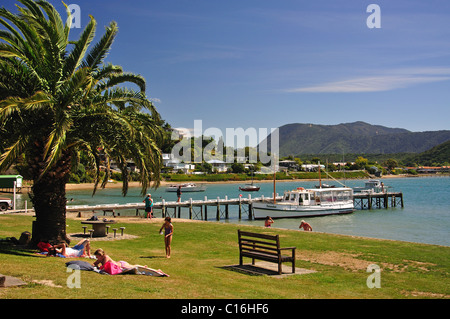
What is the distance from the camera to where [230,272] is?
41.9 ft

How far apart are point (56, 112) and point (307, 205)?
39.9 meters

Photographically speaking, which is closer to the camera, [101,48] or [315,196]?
[101,48]

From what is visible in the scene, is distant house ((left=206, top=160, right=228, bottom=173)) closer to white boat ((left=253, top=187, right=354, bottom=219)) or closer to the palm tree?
white boat ((left=253, top=187, right=354, bottom=219))

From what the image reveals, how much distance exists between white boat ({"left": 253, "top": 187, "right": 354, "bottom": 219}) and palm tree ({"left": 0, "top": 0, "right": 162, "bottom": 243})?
33.1 metres

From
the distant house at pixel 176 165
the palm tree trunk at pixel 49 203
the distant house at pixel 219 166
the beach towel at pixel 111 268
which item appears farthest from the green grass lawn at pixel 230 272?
the distant house at pixel 219 166

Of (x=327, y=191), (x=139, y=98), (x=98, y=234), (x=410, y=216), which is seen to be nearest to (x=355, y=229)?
(x=327, y=191)

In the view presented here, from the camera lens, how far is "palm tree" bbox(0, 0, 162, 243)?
13.6 meters

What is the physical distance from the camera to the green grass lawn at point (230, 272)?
9.40 metres

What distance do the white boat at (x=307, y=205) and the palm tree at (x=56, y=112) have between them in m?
33.1

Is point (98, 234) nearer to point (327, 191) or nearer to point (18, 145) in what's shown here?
point (18, 145)

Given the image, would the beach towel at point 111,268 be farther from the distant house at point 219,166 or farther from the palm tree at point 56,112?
the distant house at point 219,166

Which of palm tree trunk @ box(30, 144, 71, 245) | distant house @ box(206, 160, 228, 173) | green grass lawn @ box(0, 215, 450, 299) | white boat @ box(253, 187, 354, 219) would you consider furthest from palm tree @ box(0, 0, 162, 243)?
distant house @ box(206, 160, 228, 173)

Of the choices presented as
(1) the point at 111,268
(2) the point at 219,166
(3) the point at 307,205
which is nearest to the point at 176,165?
(2) the point at 219,166

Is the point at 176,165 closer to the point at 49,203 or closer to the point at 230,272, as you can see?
the point at 49,203
